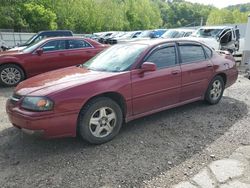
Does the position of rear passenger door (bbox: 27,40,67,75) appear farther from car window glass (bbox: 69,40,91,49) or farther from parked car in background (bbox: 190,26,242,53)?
parked car in background (bbox: 190,26,242,53)

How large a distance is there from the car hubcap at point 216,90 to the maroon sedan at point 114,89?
34 mm

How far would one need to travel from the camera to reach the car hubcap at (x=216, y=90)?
578 cm

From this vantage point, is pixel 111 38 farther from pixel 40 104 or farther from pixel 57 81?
pixel 40 104

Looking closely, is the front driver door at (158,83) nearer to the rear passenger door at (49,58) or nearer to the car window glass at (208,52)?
the car window glass at (208,52)

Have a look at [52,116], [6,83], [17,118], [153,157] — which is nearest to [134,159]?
[153,157]

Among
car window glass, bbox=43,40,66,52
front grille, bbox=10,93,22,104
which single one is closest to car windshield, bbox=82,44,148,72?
front grille, bbox=10,93,22,104

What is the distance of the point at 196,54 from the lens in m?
5.45

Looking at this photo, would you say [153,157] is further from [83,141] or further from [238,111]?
[238,111]

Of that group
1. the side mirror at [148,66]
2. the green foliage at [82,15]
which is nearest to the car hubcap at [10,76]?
the side mirror at [148,66]

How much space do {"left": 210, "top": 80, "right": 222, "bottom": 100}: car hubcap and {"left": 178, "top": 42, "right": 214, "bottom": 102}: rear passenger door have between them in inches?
11.3

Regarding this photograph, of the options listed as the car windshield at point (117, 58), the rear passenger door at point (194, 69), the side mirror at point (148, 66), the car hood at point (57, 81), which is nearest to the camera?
the car hood at point (57, 81)

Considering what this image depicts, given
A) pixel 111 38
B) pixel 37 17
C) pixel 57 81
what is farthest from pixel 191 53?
pixel 37 17

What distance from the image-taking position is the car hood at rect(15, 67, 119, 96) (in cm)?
379

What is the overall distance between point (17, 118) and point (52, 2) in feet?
119
